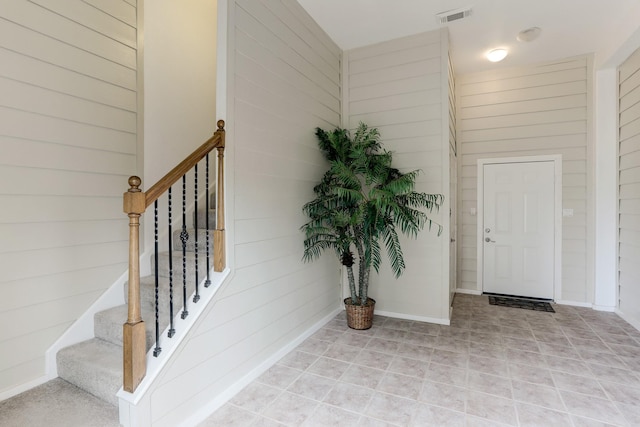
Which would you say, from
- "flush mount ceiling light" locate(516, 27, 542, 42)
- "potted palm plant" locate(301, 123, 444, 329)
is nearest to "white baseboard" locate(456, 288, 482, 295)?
"potted palm plant" locate(301, 123, 444, 329)

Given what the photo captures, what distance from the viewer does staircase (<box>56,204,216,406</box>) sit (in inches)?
73.3

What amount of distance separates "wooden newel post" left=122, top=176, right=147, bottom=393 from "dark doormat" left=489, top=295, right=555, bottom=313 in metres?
4.17

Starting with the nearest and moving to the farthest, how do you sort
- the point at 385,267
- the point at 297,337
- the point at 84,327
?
the point at 84,327, the point at 297,337, the point at 385,267

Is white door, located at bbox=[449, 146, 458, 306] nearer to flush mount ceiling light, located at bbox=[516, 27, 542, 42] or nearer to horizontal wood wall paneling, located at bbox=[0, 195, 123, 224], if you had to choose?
flush mount ceiling light, located at bbox=[516, 27, 542, 42]

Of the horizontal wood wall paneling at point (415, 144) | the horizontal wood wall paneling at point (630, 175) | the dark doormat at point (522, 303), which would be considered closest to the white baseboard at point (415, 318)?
the dark doormat at point (522, 303)

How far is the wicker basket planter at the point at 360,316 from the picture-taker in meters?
3.38

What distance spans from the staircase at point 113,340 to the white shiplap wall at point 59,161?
0.62ft

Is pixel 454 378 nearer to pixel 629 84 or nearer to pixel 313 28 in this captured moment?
pixel 313 28

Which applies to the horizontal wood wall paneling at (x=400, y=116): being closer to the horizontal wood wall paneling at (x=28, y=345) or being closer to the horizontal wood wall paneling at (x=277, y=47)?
the horizontal wood wall paneling at (x=277, y=47)

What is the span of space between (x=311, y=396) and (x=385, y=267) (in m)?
1.96

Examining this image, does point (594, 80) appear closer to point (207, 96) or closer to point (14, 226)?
point (207, 96)

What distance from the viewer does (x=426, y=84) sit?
3.58 m

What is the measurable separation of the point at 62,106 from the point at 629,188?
212 inches

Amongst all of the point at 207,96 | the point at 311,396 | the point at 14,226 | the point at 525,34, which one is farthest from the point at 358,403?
the point at 525,34
